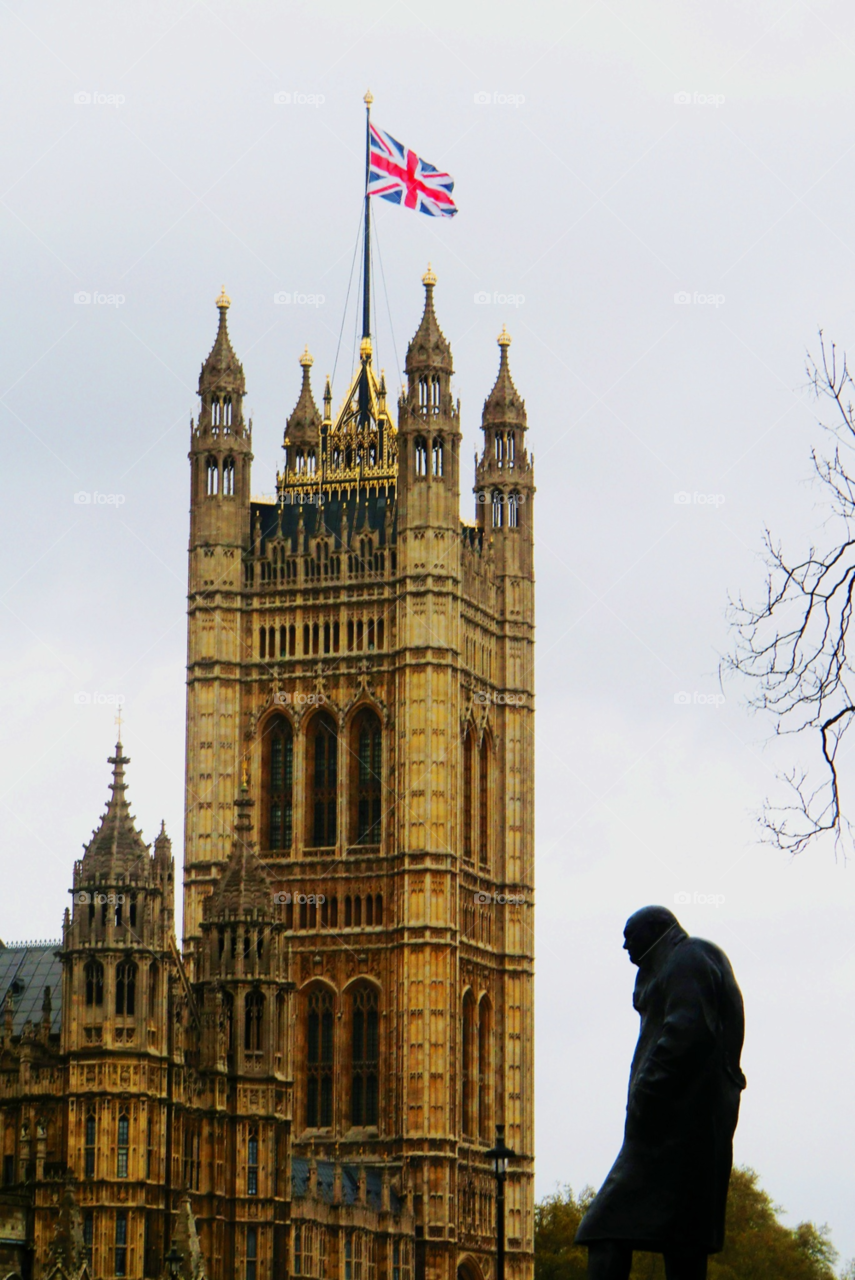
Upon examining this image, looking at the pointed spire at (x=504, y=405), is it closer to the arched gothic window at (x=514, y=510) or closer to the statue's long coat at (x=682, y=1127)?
the arched gothic window at (x=514, y=510)

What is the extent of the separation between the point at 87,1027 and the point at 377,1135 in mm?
37671

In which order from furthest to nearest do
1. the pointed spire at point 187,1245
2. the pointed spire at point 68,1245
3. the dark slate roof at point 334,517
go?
the dark slate roof at point 334,517
the pointed spire at point 187,1245
the pointed spire at point 68,1245

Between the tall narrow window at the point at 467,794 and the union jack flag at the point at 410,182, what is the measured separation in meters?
23.2

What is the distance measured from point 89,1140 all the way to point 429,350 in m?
51.2

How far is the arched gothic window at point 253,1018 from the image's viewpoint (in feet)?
300

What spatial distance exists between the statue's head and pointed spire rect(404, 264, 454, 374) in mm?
104014

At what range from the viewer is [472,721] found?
124812 millimetres

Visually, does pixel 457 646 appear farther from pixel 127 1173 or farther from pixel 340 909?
pixel 127 1173

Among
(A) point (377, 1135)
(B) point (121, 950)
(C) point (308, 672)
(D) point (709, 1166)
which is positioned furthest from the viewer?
(C) point (308, 672)

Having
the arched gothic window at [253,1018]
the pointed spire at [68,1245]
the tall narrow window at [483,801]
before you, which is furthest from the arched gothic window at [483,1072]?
the pointed spire at [68,1245]

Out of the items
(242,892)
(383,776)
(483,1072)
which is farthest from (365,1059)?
(242,892)

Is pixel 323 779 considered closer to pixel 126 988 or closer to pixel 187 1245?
pixel 126 988

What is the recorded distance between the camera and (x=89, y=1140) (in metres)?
80.8

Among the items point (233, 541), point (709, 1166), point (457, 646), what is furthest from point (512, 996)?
point (709, 1166)
